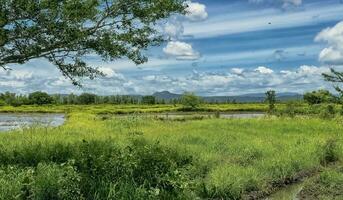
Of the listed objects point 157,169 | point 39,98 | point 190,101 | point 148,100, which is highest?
point 39,98

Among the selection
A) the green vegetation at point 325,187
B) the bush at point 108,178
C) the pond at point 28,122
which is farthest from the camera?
the pond at point 28,122

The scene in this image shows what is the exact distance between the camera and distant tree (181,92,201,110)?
9966 cm

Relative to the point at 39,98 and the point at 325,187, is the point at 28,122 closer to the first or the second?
the point at 325,187

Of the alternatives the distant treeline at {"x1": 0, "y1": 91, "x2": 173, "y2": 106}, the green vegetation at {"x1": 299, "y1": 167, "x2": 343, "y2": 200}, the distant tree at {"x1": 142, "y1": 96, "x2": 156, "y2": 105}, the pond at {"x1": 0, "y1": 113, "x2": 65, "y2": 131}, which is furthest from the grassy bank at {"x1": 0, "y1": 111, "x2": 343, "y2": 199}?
the distant tree at {"x1": 142, "y1": 96, "x2": 156, "y2": 105}

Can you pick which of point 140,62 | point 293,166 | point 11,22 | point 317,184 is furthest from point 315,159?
point 11,22

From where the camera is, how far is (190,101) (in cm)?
Result: 10088

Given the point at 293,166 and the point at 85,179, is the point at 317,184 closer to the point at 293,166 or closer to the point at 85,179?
the point at 293,166

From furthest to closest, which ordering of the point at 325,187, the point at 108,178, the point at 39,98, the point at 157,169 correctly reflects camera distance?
1. the point at 39,98
2. the point at 325,187
3. the point at 157,169
4. the point at 108,178

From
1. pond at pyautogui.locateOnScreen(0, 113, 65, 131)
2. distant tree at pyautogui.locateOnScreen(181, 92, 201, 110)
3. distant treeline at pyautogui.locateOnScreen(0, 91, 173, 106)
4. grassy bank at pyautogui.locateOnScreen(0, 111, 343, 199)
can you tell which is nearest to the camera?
grassy bank at pyautogui.locateOnScreen(0, 111, 343, 199)

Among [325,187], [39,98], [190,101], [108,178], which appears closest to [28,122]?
[325,187]

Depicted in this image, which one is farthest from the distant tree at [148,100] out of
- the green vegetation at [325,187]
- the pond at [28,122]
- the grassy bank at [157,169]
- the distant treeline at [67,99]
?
the green vegetation at [325,187]

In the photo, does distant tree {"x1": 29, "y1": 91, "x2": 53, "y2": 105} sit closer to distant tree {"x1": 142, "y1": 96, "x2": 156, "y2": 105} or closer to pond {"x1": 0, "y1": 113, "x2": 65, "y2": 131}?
distant tree {"x1": 142, "y1": 96, "x2": 156, "y2": 105}

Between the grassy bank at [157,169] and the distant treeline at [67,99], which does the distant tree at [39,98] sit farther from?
the grassy bank at [157,169]

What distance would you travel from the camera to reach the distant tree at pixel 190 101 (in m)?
99.7
